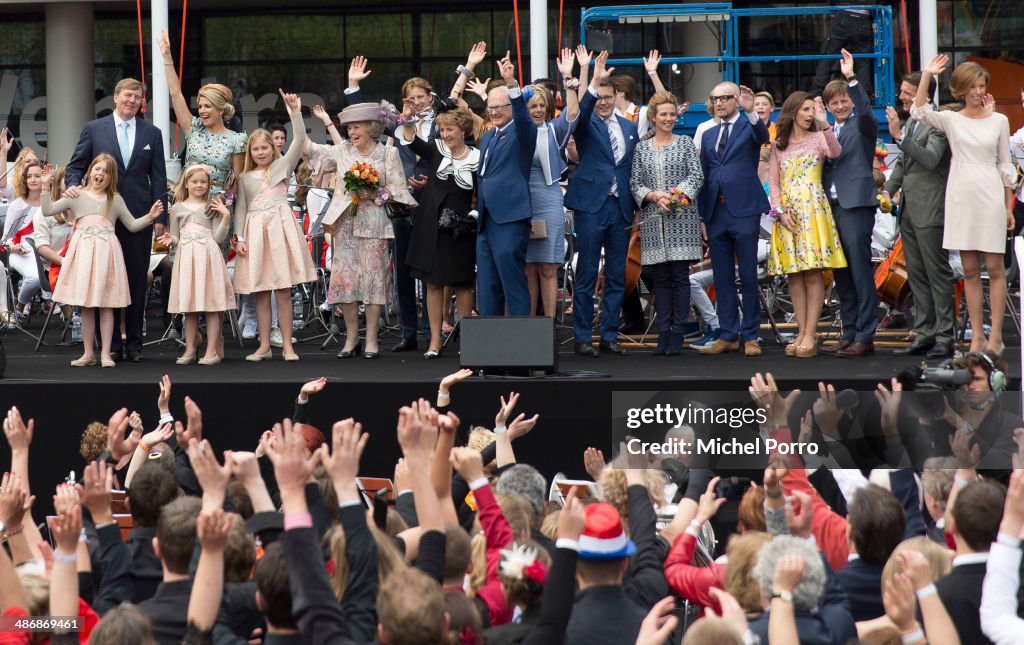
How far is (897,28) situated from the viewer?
18.0m

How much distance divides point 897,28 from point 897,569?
607 inches

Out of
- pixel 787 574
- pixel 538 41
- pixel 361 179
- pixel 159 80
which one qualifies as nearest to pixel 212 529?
pixel 787 574

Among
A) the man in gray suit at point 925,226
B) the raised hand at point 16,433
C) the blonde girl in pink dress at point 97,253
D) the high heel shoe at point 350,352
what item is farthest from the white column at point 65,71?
the raised hand at point 16,433

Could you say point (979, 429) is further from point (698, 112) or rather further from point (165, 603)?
point (698, 112)

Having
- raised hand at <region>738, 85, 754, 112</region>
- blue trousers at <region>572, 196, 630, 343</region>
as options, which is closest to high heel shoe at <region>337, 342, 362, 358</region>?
blue trousers at <region>572, 196, 630, 343</region>

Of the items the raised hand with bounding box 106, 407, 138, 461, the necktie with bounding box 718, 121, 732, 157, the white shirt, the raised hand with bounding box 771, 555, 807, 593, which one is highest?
the white shirt

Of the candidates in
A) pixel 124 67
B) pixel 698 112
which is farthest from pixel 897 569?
pixel 124 67

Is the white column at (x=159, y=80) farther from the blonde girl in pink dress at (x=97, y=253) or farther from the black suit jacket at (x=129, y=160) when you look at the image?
the blonde girl in pink dress at (x=97, y=253)

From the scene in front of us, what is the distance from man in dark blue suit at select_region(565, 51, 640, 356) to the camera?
882 cm

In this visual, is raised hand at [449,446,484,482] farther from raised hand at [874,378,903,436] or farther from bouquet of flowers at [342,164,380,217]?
bouquet of flowers at [342,164,380,217]

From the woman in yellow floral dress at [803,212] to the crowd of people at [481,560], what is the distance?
359 cm

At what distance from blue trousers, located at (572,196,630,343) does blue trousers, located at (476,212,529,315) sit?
44 centimetres

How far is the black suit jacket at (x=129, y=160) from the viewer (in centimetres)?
893

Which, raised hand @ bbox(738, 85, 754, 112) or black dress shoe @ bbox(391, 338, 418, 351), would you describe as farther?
black dress shoe @ bbox(391, 338, 418, 351)
